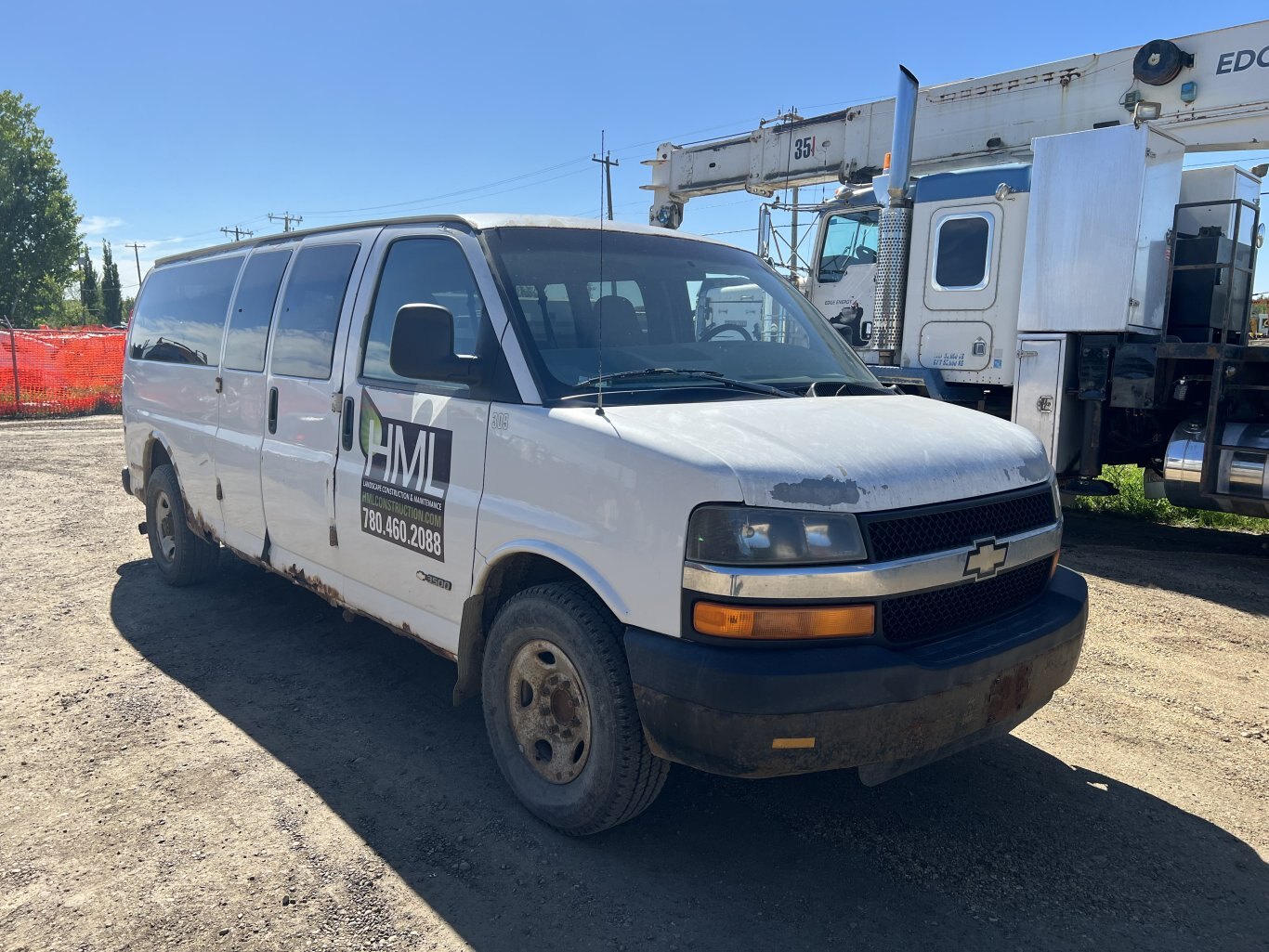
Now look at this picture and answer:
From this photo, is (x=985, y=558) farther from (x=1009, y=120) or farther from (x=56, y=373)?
(x=56, y=373)

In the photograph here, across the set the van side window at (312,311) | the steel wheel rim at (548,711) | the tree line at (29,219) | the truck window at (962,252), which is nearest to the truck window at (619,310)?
the steel wheel rim at (548,711)

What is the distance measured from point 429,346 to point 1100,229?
6.50 metres

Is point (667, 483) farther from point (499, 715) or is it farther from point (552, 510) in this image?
point (499, 715)

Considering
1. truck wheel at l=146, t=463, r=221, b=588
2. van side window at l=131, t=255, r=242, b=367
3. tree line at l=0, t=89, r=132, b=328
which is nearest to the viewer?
van side window at l=131, t=255, r=242, b=367

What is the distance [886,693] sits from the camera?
8.75 feet

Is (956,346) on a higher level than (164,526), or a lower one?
higher

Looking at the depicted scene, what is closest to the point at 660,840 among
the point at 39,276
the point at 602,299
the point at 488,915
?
the point at 488,915

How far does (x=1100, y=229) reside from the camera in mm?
7699

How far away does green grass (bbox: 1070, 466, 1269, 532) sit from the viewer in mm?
8898

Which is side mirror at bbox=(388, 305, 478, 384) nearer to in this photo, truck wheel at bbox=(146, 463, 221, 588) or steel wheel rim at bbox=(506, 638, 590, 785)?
steel wheel rim at bbox=(506, 638, 590, 785)

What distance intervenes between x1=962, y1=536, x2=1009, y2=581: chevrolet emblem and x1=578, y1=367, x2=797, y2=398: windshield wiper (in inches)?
35.1

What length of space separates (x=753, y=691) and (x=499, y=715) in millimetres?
1208

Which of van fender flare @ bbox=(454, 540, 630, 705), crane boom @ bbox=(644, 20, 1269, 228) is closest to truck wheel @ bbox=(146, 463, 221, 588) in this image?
van fender flare @ bbox=(454, 540, 630, 705)

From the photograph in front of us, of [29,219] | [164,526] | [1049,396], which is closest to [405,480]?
[164,526]
